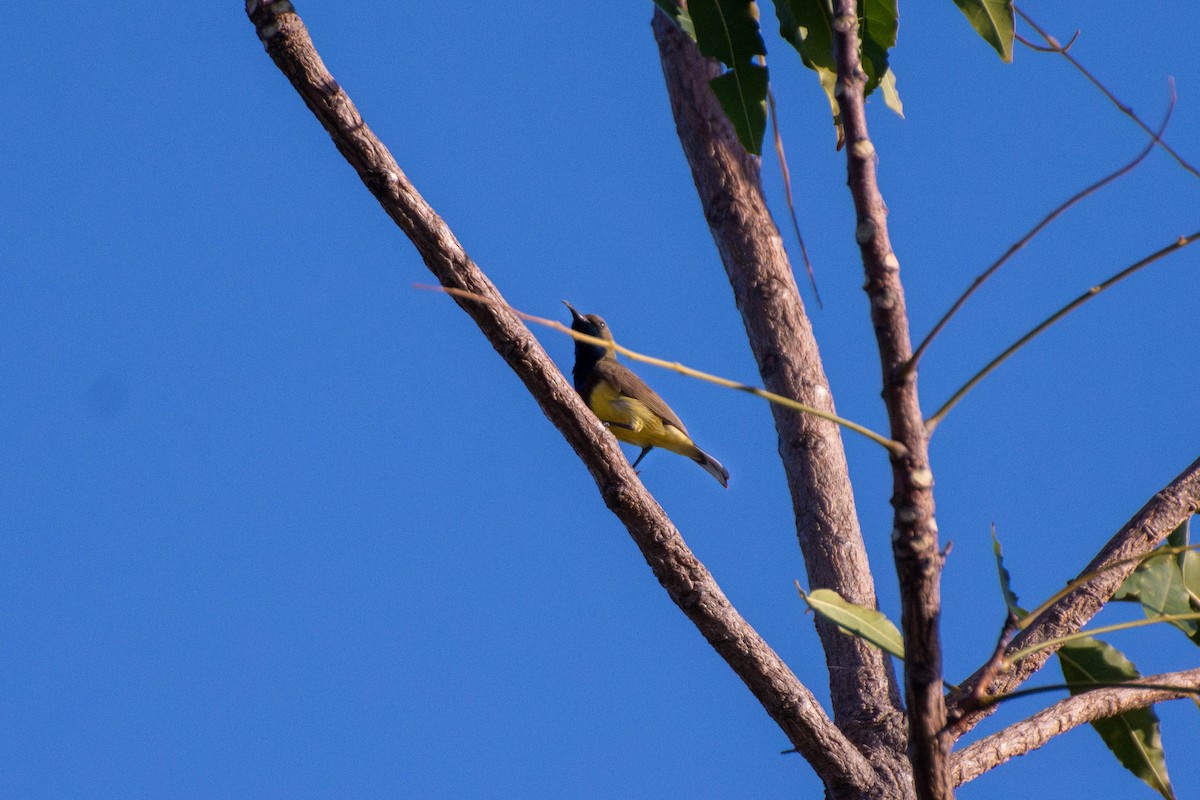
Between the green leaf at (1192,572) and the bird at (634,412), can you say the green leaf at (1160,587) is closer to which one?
the green leaf at (1192,572)

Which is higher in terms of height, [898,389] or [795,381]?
[795,381]

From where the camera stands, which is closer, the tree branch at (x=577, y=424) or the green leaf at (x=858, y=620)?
the green leaf at (x=858, y=620)

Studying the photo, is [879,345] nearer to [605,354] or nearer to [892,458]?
[892,458]

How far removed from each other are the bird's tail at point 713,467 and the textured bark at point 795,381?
440 centimetres

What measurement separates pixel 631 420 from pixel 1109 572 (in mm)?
5315

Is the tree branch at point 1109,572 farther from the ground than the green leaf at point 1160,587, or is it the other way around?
the tree branch at point 1109,572

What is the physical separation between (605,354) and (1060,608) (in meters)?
6.23

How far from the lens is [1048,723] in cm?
307

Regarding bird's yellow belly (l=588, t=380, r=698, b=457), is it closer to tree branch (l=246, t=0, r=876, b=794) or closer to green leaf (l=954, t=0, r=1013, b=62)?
tree branch (l=246, t=0, r=876, b=794)

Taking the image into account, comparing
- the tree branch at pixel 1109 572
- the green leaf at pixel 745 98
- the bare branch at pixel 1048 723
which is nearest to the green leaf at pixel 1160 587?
the tree branch at pixel 1109 572

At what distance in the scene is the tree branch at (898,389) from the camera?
1.42 meters

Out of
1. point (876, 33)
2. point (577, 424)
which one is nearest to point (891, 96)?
point (876, 33)

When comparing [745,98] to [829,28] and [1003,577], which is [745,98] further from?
Answer: [1003,577]

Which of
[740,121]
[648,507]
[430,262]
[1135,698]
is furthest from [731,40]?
[1135,698]
